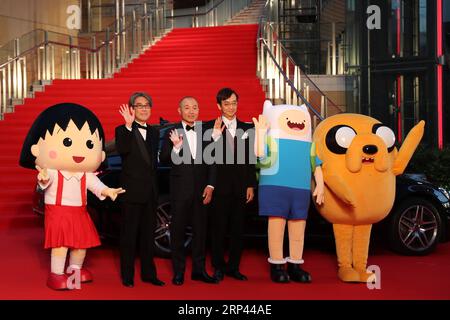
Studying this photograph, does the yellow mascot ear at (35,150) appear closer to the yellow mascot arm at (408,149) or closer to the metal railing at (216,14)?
the yellow mascot arm at (408,149)

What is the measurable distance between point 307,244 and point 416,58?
7.84 meters

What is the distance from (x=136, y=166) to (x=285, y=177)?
50.1 inches

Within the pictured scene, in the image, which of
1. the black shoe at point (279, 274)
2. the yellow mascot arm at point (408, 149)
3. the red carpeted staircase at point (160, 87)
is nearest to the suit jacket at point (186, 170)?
the black shoe at point (279, 274)

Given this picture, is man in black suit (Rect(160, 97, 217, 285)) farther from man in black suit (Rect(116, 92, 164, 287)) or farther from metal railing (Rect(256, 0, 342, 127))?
metal railing (Rect(256, 0, 342, 127))

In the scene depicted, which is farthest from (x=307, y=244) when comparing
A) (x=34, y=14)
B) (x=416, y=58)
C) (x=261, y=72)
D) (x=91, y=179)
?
(x=34, y=14)

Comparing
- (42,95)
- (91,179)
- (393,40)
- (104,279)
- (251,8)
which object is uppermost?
(251,8)

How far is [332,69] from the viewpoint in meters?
18.8

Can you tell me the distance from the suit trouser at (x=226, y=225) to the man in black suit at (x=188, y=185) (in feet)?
0.44

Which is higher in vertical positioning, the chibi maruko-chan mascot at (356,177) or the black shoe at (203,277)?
the chibi maruko-chan mascot at (356,177)

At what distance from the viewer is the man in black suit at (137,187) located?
6762mm

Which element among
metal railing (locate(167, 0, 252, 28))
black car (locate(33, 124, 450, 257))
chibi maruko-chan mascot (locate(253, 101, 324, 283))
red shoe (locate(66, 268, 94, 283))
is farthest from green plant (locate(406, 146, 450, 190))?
metal railing (locate(167, 0, 252, 28))

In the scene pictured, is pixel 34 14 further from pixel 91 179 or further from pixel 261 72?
pixel 91 179

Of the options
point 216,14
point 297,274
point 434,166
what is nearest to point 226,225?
point 297,274

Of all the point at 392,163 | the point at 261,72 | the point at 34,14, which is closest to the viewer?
the point at 392,163
